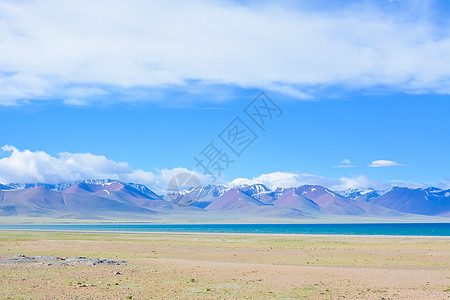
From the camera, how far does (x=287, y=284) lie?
91.1ft

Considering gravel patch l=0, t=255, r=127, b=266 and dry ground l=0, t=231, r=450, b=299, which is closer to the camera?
dry ground l=0, t=231, r=450, b=299

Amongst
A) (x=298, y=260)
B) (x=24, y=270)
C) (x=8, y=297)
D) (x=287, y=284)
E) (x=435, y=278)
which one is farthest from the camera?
(x=298, y=260)

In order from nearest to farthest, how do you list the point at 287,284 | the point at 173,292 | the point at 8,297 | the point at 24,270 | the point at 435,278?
1. the point at 8,297
2. the point at 173,292
3. the point at 287,284
4. the point at 435,278
5. the point at 24,270

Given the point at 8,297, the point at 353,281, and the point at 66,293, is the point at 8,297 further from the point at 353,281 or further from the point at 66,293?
the point at 353,281

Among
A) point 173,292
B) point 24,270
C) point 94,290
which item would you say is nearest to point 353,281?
point 173,292

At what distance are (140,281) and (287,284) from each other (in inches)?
339

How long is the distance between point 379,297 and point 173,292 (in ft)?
33.7

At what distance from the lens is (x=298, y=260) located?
4397 cm

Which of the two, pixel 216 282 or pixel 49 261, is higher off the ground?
pixel 216 282

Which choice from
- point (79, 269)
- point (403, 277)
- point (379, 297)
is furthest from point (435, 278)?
point (79, 269)

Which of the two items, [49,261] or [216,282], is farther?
[49,261]

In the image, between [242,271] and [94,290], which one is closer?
[94,290]

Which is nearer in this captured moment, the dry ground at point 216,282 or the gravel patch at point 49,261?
the dry ground at point 216,282

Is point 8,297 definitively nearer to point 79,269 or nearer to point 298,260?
point 79,269
